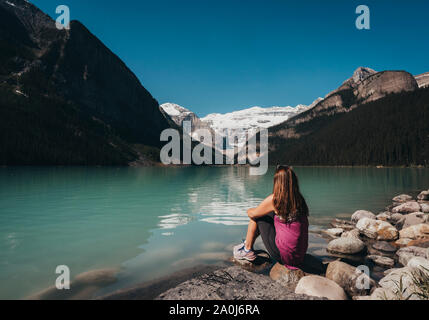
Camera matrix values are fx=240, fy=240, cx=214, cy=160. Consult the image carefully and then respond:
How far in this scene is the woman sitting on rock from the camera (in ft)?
20.3

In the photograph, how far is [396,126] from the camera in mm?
154000

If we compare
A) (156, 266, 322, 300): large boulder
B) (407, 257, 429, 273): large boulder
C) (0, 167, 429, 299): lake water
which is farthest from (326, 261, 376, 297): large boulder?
(0, 167, 429, 299): lake water

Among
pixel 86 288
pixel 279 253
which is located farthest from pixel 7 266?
pixel 279 253

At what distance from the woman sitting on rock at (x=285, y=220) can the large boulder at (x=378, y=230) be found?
652cm

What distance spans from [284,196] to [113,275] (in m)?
5.67

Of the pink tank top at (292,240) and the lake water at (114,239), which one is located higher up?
the pink tank top at (292,240)

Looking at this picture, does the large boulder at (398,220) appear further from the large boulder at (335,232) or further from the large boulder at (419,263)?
the large boulder at (419,263)

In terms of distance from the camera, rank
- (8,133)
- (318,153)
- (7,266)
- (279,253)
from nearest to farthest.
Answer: (279,253) < (7,266) < (8,133) < (318,153)

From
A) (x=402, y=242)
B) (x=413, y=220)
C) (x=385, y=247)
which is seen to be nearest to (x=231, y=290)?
(x=385, y=247)

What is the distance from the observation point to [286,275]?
661 cm

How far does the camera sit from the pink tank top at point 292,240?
20.7 feet

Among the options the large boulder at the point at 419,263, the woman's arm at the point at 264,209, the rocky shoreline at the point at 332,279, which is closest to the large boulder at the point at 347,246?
the rocky shoreline at the point at 332,279
